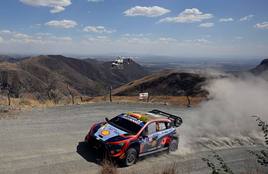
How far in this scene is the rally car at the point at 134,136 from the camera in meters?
12.0

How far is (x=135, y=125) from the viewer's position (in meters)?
13.3

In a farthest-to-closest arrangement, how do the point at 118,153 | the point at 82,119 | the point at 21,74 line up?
the point at 21,74
the point at 82,119
the point at 118,153

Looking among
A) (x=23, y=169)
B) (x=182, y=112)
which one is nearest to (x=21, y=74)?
(x=182, y=112)

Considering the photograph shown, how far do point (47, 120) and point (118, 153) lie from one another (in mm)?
7821

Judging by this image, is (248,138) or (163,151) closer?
(163,151)

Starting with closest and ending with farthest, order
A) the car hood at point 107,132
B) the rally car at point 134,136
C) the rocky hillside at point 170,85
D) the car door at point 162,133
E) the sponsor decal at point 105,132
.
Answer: the rally car at point 134,136 → the car hood at point 107,132 → the sponsor decal at point 105,132 → the car door at point 162,133 → the rocky hillside at point 170,85

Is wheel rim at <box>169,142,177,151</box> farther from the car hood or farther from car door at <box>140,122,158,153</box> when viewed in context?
the car hood

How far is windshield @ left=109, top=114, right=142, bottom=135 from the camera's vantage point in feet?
42.6

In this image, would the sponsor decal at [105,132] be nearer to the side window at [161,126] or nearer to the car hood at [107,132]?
the car hood at [107,132]

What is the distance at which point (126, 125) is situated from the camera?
44.1 feet

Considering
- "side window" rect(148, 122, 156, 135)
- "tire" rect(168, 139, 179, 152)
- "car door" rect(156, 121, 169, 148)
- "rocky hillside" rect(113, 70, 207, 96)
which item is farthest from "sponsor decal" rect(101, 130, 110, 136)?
"rocky hillside" rect(113, 70, 207, 96)

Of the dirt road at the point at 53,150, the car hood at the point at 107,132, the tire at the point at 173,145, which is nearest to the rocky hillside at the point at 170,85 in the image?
the dirt road at the point at 53,150

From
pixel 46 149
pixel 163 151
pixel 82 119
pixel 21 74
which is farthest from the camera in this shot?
pixel 21 74

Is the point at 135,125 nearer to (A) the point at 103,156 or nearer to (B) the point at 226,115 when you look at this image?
(A) the point at 103,156
